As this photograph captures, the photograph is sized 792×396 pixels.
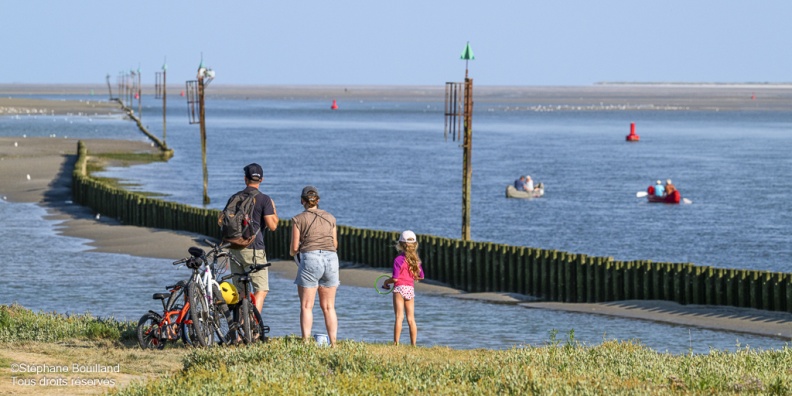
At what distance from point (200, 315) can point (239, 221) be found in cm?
123

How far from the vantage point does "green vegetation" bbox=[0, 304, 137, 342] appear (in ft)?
54.0

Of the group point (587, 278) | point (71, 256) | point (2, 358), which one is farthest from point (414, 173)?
point (2, 358)

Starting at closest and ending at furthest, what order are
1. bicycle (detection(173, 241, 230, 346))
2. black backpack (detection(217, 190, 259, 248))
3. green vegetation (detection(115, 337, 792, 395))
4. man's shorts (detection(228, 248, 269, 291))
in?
1. green vegetation (detection(115, 337, 792, 395))
2. bicycle (detection(173, 241, 230, 346))
3. black backpack (detection(217, 190, 259, 248))
4. man's shorts (detection(228, 248, 269, 291))

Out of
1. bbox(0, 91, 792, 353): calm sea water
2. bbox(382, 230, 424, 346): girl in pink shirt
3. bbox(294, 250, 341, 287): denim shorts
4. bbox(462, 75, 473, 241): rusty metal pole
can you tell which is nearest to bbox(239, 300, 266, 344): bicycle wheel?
bbox(294, 250, 341, 287): denim shorts

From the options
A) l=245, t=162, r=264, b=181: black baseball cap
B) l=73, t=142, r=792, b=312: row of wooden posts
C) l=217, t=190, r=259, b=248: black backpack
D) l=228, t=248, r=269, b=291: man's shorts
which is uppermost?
l=245, t=162, r=264, b=181: black baseball cap

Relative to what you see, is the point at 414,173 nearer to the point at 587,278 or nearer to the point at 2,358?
the point at 587,278

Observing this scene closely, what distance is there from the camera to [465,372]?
12.4m

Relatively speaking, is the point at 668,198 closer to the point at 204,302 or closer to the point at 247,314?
the point at 247,314

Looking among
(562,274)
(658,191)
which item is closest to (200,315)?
(562,274)

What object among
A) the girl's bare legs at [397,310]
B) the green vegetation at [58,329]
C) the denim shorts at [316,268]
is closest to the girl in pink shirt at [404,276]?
the girl's bare legs at [397,310]

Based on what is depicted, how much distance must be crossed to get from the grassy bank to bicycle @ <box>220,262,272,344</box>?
0.60 m

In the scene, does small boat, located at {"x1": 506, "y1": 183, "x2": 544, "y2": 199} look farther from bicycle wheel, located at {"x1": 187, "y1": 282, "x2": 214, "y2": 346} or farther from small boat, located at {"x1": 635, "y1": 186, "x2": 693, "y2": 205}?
bicycle wheel, located at {"x1": 187, "y1": 282, "x2": 214, "y2": 346}

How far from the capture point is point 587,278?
27.4 metres

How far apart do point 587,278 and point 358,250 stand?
7.37 m
